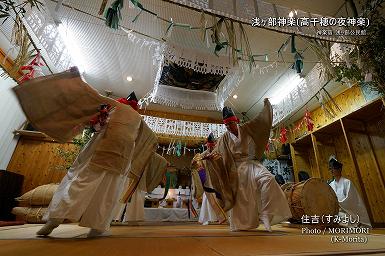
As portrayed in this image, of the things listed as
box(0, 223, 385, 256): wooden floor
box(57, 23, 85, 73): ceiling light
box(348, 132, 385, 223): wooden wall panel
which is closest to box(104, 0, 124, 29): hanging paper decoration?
box(0, 223, 385, 256): wooden floor

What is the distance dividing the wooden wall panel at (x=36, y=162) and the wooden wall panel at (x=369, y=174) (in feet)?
28.2

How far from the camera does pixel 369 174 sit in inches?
216

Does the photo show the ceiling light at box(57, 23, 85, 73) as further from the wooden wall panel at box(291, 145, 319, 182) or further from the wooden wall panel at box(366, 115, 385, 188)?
the wooden wall panel at box(366, 115, 385, 188)

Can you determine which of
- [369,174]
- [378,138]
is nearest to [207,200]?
[369,174]

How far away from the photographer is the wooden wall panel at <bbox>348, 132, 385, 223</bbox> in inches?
203

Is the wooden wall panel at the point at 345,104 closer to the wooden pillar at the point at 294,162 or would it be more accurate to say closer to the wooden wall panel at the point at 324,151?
the wooden wall panel at the point at 324,151

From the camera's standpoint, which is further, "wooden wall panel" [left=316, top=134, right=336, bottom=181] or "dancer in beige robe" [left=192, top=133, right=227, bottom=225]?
"wooden wall panel" [left=316, top=134, right=336, bottom=181]

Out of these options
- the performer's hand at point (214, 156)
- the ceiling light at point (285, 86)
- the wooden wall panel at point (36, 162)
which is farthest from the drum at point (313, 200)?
the wooden wall panel at point (36, 162)

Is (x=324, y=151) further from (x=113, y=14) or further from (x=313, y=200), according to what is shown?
(x=113, y=14)

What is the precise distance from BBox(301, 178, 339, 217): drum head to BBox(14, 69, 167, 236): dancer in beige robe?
2982 millimetres

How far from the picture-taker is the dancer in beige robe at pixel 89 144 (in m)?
1.69

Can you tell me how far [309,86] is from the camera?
5.19 meters

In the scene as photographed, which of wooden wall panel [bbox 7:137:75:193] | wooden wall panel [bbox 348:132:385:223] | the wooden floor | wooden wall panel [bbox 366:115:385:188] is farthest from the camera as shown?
wooden wall panel [bbox 7:137:75:193]

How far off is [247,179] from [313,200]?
1412 millimetres
